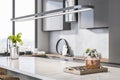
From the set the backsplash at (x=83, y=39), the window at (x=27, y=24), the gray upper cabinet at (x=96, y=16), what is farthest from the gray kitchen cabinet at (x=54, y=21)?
the gray upper cabinet at (x=96, y=16)

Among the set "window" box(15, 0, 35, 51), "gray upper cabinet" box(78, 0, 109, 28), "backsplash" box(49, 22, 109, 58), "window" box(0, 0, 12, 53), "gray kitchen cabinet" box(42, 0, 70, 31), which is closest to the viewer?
"gray upper cabinet" box(78, 0, 109, 28)

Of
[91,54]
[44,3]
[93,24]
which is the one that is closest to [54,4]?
[44,3]

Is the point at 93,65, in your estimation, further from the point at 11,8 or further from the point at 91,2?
the point at 11,8

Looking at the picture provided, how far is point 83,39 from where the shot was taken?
17.3ft

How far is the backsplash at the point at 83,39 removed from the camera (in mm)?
4684

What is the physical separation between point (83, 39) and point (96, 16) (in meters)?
1.07

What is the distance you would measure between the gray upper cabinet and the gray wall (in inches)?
10.3

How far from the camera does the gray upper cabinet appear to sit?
4.09 m

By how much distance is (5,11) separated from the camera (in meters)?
6.29

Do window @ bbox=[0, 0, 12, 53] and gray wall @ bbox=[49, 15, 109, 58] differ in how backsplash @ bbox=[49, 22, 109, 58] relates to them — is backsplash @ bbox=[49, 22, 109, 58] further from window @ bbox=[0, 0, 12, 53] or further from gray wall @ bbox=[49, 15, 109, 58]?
window @ bbox=[0, 0, 12, 53]

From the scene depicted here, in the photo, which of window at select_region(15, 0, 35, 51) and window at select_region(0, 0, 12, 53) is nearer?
window at select_region(0, 0, 12, 53)

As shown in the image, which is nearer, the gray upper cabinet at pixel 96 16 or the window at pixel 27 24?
the gray upper cabinet at pixel 96 16

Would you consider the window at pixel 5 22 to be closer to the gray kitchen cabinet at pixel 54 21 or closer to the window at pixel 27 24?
the window at pixel 27 24

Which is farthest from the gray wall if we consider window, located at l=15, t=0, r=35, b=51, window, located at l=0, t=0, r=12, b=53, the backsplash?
window, located at l=0, t=0, r=12, b=53
